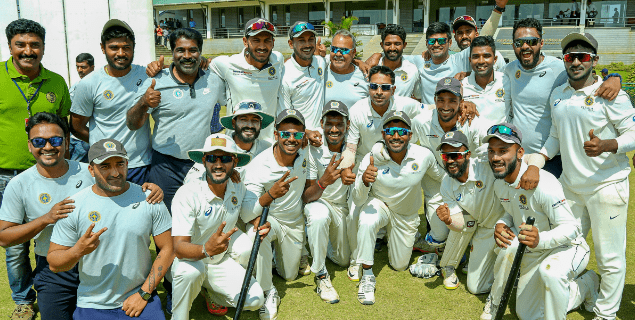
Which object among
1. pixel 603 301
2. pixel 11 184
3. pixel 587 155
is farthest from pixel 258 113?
pixel 603 301

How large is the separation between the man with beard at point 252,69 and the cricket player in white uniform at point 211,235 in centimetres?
141

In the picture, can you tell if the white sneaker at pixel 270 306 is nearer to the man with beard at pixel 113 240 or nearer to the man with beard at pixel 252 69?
the man with beard at pixel 113 240

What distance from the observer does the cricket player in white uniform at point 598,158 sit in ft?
16.9

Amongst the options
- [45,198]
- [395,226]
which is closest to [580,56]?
[395,226]

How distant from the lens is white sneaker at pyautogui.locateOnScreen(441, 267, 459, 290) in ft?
20.1

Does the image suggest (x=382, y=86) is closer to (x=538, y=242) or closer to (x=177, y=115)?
(x=177, y=115)

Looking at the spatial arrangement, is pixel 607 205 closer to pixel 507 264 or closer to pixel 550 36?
pixel 507 264

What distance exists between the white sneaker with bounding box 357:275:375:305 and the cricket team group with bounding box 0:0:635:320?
0.08 ft

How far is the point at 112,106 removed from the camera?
578 cm

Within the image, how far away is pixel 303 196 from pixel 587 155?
10.9ft

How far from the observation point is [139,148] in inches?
236

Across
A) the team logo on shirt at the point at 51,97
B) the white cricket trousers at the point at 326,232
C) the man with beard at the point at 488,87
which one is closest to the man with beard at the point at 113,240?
the team logo on shirt at the point at 51,97

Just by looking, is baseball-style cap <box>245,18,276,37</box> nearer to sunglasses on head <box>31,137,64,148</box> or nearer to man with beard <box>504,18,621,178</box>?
sunglasses on head <box>31,137,64,148</box>

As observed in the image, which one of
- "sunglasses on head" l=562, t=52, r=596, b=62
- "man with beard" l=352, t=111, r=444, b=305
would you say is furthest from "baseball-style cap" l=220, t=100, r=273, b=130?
"sunglasses on head" l=562, t=52, r=596, b=62
